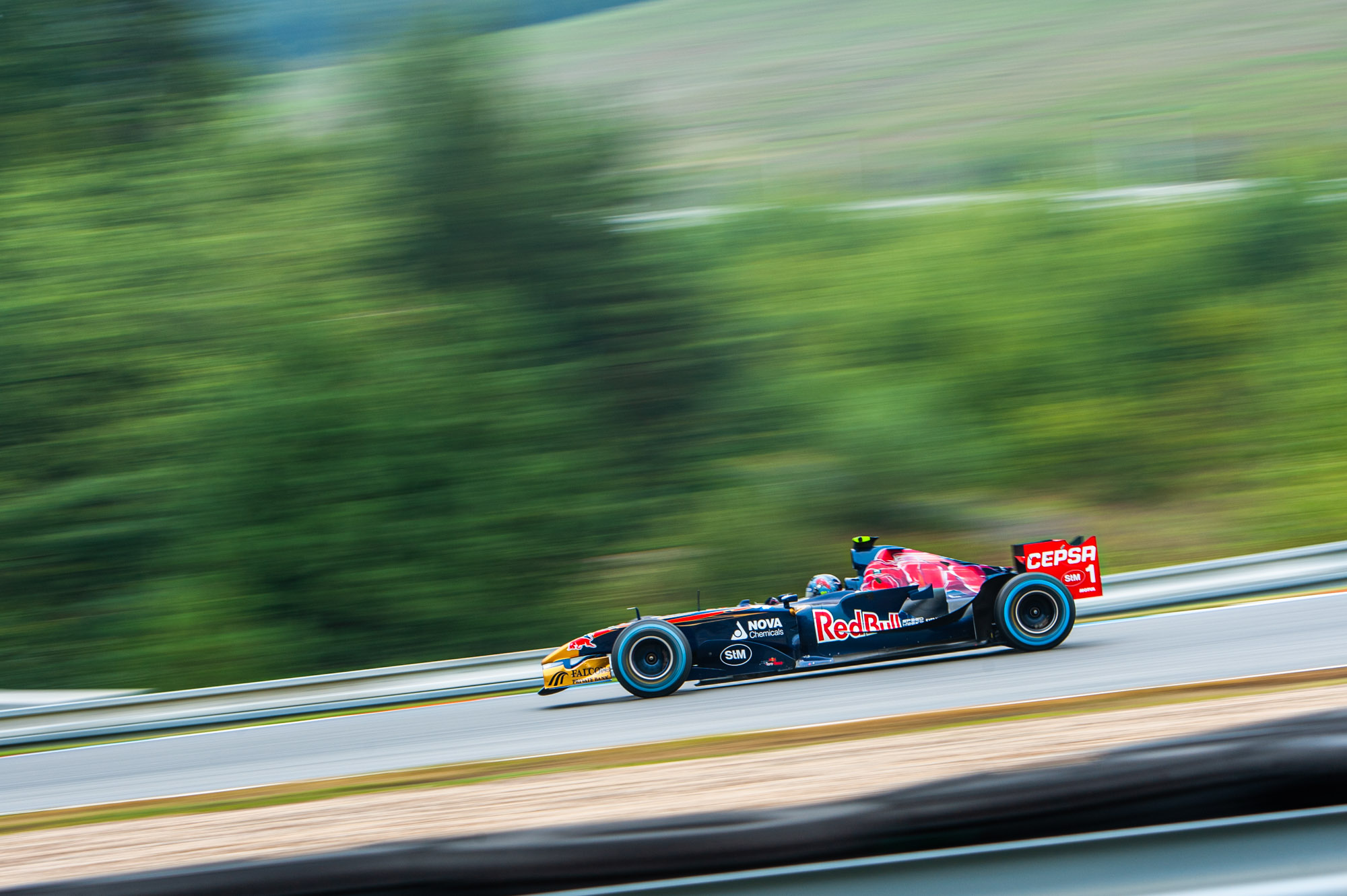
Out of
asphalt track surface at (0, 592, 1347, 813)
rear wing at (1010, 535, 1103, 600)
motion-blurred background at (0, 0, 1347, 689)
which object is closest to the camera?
asphalt track surface at (0, 592, 1347, 813)

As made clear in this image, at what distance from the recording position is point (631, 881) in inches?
85.3

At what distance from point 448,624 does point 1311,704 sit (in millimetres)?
8719

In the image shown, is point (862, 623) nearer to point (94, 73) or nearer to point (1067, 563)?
point (1067, 563)

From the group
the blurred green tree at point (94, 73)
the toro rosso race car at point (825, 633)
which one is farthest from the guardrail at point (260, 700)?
the blurred green tree at point (94, 73)

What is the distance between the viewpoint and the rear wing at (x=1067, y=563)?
7.57 metres

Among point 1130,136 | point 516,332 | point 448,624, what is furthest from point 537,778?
point 1130,136

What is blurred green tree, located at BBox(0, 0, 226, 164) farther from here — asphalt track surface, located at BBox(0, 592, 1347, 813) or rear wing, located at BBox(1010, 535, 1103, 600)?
rear wing, located at BBox(1010, 535, 1103, 600)

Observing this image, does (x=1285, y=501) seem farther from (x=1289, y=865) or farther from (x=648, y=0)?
(x=648, y=0)

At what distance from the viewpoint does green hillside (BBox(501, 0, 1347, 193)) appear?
78.5 ft

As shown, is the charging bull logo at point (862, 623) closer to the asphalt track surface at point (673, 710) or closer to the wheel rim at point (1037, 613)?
the asphalt track surface at point (673, 710)

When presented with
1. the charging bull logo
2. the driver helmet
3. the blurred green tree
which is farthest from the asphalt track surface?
the blurred green tree

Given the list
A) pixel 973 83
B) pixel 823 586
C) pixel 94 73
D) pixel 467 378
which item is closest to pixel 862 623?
pixel 823 586

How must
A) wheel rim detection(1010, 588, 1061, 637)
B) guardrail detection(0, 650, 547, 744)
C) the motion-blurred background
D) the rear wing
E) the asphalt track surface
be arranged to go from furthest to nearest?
the motion-blurred background
guardrail detection(0, 650, 547, 744)
the rear wing
wheel rim detection(1010, 588, 1061, 637)
the asphalt track surface

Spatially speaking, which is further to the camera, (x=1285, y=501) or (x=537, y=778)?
(x=1285, y=501)
